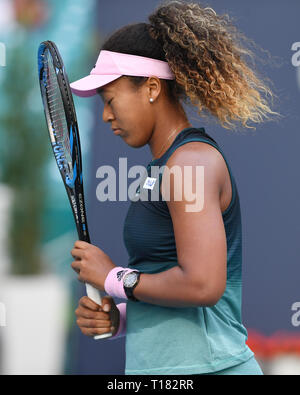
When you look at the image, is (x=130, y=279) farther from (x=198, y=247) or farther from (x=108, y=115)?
(x=108, y=115)

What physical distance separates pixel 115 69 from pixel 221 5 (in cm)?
188

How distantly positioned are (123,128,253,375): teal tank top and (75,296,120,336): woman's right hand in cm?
15

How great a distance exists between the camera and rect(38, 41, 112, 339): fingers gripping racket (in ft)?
5.89

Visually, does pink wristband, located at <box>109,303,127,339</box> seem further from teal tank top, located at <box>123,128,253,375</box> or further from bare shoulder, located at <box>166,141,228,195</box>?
bare shoulder, located at <box>166,141,228,195</box>

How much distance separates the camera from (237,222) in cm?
162

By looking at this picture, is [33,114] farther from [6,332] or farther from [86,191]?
[6,332]

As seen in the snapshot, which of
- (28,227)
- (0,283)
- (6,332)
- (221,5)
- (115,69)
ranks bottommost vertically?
(6,332)

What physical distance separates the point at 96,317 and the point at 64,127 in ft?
2.03

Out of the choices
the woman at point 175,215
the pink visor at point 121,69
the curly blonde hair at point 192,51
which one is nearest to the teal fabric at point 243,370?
the woman at point 175,215

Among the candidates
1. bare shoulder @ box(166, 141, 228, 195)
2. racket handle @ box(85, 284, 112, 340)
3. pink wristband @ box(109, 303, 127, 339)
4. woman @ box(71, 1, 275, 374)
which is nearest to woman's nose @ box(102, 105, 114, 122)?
woman @ box(71, 1, 275, 374)

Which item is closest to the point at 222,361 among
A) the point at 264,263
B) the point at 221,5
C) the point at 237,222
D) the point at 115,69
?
the point at 237,222

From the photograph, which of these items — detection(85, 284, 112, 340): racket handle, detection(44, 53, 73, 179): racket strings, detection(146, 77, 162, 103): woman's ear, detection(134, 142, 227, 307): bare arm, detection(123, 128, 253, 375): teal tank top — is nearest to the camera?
detection(134, 142, 227, 307): bare arm

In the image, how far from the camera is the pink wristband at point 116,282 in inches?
61.8

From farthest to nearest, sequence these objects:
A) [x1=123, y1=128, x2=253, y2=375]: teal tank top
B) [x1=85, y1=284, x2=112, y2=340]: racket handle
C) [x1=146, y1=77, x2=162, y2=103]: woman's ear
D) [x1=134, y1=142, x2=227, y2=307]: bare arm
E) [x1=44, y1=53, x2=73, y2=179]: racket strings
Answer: [x1=44, y1=53, x2=73, y2=179]: racket strings → [x1=85, y1=284, x2=112, y2=340]: racket handle → [x1=146, y1=77, x2=162, y2=103]: woman's ear → [x1=123, y1=128, x2=253, y2=375]: teal tank top → [x1=134, y1=142, x2=227, y2=307]: bare arm
